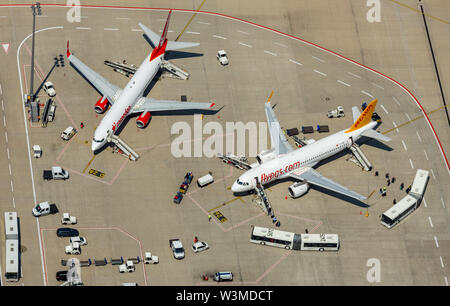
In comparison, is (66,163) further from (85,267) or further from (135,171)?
(85,267)

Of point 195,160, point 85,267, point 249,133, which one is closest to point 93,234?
point 85,267

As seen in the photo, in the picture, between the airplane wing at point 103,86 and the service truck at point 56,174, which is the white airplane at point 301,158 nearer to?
the airplane wing at point 103,86

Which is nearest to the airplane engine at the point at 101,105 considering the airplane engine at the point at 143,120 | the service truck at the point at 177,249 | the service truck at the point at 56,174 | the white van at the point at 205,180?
the airplane engine at the point at 143,120

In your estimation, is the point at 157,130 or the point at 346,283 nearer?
the point at 346,283

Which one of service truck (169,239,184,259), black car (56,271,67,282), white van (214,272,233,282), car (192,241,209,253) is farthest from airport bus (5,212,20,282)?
white van (214,272,233,282)

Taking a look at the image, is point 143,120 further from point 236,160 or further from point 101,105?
point 236,160

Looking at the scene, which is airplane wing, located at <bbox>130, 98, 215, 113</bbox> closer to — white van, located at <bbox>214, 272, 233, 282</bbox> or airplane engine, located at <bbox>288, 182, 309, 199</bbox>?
airplane engine, located at <bbox>288, 182, 309, 199</bbox>

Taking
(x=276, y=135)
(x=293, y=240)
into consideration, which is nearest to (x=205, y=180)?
(x=276, y=135)
